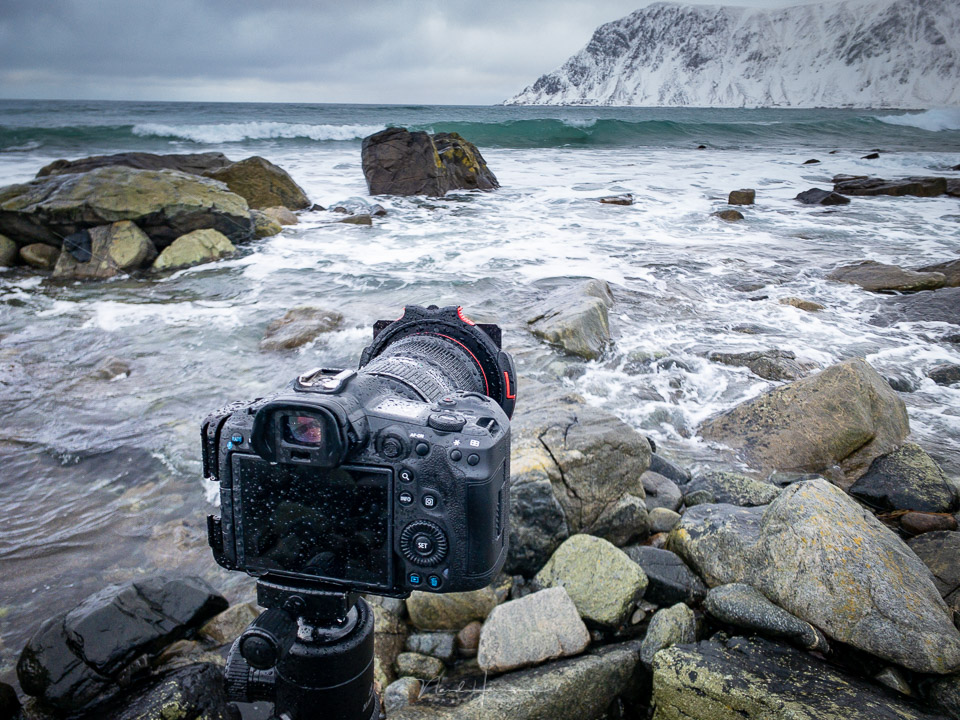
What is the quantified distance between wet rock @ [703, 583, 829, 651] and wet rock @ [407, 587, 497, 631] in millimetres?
925

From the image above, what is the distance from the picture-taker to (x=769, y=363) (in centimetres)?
563

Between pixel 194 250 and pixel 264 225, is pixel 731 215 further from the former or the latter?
pixel 194 250

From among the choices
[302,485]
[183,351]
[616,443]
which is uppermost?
[302,485]

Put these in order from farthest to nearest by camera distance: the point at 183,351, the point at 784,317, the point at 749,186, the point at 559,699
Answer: the point at 749,186
the point at 784,317
the point at 183,351
the point at 559,699

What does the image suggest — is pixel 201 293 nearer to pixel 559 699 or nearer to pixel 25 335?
pixel 25 335

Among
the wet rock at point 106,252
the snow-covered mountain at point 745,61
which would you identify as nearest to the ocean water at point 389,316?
the wet rock at point 106,252

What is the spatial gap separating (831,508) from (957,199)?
16777mm

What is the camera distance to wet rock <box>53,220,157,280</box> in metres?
8.40

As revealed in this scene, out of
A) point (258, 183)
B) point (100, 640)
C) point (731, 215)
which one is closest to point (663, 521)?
point (100, 640)

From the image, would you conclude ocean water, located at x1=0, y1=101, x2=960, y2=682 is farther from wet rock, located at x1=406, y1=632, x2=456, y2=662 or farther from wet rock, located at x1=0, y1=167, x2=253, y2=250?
wet rock, located at x1=406, y1=632, x2=456, y2=662

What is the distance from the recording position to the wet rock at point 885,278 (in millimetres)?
7648

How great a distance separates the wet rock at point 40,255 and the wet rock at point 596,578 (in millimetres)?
8978

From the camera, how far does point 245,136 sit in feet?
96.2

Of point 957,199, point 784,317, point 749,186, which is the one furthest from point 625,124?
point 784,317
